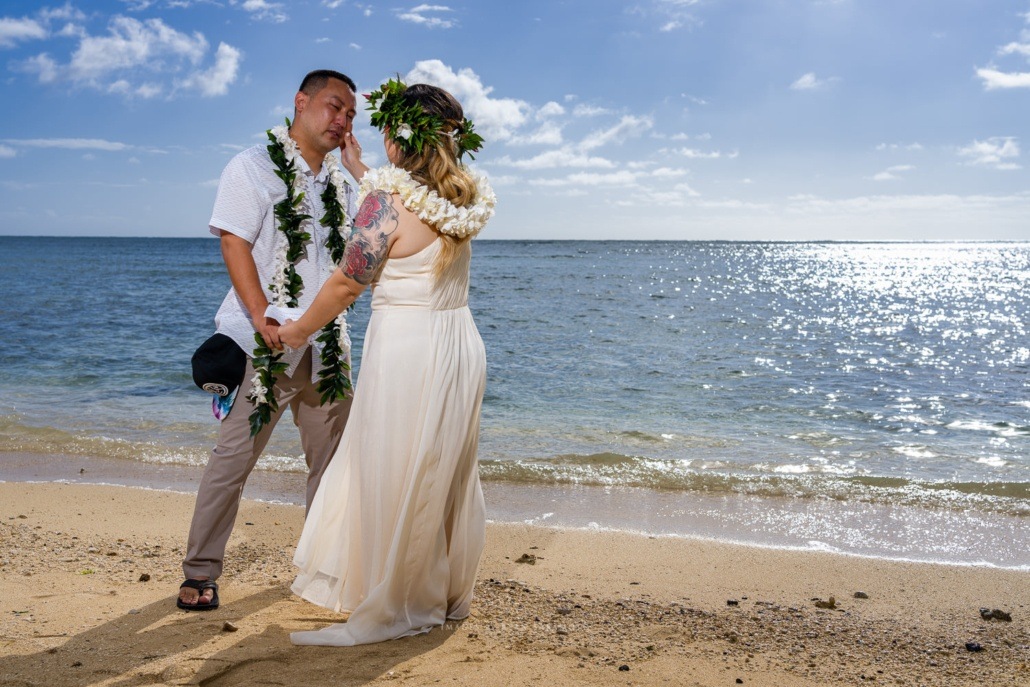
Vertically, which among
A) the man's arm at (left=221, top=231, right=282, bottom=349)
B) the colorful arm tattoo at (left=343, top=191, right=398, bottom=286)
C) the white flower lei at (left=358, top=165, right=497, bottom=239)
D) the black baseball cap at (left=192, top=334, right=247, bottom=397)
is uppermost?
the white flower lei at (left=358, top=165, right=497, bottom=239)

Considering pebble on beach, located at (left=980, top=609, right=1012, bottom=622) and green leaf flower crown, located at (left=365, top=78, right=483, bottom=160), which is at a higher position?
green leaf flower crown, located at (left=365, top=78, right=483, bottom=160)

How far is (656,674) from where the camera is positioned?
3.35 meters

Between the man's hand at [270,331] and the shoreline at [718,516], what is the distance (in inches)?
115

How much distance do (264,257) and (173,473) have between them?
4354 millimetres

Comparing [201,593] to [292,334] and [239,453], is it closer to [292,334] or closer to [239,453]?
[239,453]

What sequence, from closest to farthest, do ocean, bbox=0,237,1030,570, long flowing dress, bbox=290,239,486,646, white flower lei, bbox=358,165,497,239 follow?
white flower lei, bbox=358,165,497,239
long flowing dress, bbox=290,239,486,646
ocean, bbox=0,237,1030,570

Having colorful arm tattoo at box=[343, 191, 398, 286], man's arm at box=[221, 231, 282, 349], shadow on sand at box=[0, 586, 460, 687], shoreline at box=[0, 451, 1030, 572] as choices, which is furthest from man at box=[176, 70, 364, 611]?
shoreline at box=[0, 451, 1030, 572]

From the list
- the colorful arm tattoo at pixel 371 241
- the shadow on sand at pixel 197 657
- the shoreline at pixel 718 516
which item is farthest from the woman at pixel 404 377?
the shoreline at pixel 718 516

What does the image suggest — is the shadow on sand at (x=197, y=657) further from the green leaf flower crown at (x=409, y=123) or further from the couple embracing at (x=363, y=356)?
the green leaf flower crown at (x=409, y=123)

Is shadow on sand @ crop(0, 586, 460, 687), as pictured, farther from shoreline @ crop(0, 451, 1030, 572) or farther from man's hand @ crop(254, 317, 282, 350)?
shoreline @ crop(0, 451, 1030, 572)

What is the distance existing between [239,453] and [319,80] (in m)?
1.72

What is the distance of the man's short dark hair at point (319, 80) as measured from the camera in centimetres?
388

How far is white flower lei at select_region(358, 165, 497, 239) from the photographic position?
3.28 m

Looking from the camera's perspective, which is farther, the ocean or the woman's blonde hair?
the ocean
